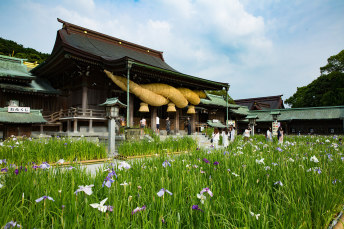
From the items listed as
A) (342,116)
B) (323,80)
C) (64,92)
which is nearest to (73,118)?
(64,92)

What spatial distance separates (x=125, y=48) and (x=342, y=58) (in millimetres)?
30843

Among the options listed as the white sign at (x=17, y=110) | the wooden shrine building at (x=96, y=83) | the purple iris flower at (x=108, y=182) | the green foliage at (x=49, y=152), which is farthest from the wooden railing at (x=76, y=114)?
the purple iris flower at (x=108, y=182)

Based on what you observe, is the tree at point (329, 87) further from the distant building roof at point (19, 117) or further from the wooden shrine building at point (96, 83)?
the distant building roof at point (19, 117)

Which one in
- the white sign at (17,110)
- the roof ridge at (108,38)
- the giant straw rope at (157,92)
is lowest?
the white sign at (17,110)

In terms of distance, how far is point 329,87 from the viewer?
28.0 m

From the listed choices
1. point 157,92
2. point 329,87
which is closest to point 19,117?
point 157,92

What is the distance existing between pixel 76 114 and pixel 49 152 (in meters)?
6.86

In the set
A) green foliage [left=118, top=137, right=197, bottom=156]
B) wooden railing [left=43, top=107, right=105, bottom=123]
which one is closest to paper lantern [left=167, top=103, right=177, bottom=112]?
wooden railing [left=43, top=107, right=105, bottom=123]

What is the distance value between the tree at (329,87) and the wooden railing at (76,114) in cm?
3038

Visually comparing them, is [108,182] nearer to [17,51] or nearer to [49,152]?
[49,152]

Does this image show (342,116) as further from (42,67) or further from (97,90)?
(42,67)

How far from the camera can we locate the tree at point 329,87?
2603 cm

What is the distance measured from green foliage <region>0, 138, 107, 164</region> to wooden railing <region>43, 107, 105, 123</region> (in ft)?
19.6

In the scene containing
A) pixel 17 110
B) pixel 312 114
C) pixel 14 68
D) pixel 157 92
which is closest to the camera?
pixel 17 110
